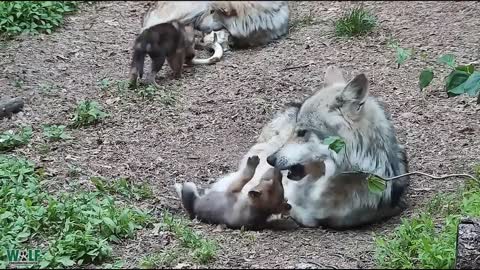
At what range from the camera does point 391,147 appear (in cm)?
608

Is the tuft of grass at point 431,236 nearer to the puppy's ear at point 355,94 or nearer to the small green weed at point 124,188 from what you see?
the puppy's ear at point 355,94

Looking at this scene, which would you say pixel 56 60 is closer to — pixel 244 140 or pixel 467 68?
pixel 244 140

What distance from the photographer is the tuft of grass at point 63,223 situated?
5.18 meters

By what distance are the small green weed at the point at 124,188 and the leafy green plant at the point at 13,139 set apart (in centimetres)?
113

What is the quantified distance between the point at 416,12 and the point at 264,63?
2273mm

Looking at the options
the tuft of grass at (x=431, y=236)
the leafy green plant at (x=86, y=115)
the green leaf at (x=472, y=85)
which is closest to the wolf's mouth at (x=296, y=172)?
the tuft of grass at (x=431, y=236)

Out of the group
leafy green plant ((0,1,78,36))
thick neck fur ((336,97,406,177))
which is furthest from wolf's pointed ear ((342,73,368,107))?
leafy green plant ((0,1,78,36))

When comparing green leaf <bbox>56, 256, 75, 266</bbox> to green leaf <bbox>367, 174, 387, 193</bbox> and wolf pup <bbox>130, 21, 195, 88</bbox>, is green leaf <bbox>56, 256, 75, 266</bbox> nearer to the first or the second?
green leaf <bbox>367, 174, 387, 193</bbox>

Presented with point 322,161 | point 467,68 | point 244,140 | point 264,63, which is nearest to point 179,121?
point 244,140

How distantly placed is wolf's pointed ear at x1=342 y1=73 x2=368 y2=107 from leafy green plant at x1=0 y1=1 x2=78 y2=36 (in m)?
5.41

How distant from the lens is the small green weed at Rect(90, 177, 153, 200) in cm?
646

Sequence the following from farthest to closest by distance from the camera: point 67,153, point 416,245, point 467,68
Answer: point 67,153
point 467,68
point 416,245

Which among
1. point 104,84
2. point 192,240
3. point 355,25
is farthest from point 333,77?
point 355,25

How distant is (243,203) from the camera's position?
5.98 m
